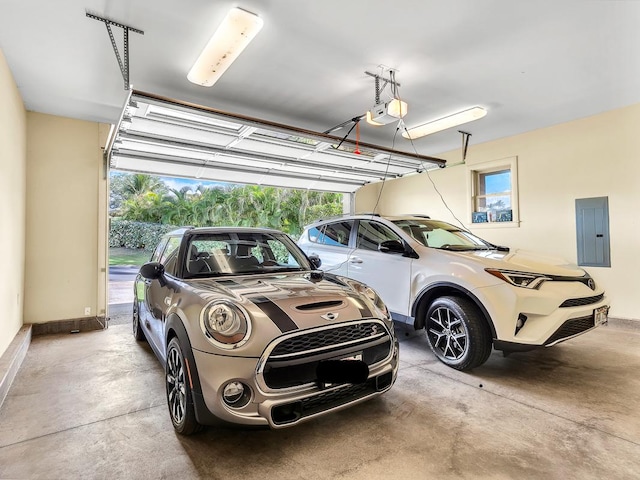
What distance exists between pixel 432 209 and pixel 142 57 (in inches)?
235

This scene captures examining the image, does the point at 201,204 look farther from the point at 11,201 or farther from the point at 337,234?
the point at 337,234

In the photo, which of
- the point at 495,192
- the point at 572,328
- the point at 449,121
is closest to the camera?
the point at 572,328

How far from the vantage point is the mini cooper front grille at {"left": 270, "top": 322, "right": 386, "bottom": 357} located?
176cm

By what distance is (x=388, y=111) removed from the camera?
3.63 metres

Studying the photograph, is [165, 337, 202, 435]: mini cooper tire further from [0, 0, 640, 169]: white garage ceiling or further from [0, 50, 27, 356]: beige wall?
[0, 0, 640, 169]: white garage ceiling

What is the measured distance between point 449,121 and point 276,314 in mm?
3934

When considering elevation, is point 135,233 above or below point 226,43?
below

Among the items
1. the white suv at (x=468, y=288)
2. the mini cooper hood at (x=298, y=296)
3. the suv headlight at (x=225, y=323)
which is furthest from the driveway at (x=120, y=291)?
the suv headlight at (x=225, y=323)

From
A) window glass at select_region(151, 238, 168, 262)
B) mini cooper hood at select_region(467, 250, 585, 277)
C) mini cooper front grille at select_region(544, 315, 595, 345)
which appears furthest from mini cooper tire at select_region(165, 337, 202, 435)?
mini cooper front grille at select_region(544, 315, 595, 345)

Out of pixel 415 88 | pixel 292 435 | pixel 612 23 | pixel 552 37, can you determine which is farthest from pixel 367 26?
pixel 292 435

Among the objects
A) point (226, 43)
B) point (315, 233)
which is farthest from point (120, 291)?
point (226, 43)

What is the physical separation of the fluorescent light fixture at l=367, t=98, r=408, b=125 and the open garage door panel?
26.0 inches

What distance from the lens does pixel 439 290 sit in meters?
3.31

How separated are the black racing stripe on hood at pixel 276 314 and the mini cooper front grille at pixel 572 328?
2.26 meters
